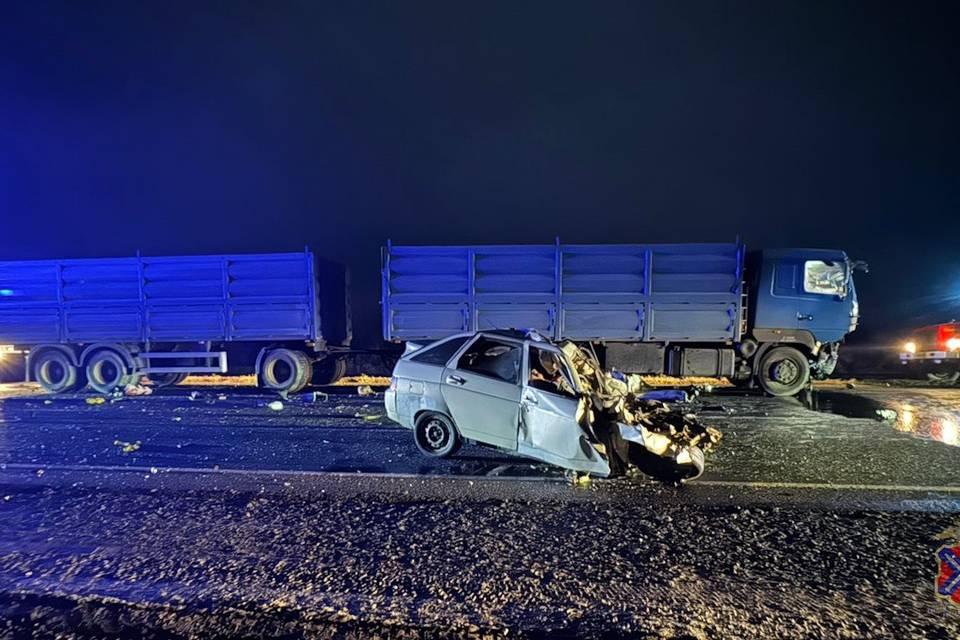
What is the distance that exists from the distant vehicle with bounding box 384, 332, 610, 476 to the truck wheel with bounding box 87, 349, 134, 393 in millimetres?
8223

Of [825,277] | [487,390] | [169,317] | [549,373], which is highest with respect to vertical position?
[825,277]

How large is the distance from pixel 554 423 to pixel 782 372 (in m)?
7.52

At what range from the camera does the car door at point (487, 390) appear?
5207 mm

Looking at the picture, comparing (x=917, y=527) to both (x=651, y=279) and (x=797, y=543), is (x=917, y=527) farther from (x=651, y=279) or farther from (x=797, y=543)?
(x=651, y=279)

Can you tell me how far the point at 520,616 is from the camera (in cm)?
267

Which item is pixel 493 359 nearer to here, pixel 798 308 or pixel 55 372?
pixel 798 308

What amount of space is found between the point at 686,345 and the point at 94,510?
965 cm

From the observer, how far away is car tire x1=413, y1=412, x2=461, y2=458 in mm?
5660

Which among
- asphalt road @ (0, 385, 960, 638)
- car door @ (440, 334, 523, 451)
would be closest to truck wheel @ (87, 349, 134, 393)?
asphalt road @ (0, 385, 960, 638)

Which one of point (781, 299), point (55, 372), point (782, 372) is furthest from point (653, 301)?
point (55, 372)

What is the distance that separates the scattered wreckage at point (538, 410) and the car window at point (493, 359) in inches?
0.5

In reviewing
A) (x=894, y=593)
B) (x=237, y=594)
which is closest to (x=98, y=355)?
(x=237, y=594)

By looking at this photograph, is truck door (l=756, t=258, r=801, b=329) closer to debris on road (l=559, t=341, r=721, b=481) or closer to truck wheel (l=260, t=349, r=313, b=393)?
debris on road (l=559, t=341, r=721, b=481)

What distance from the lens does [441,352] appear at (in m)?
5.91
